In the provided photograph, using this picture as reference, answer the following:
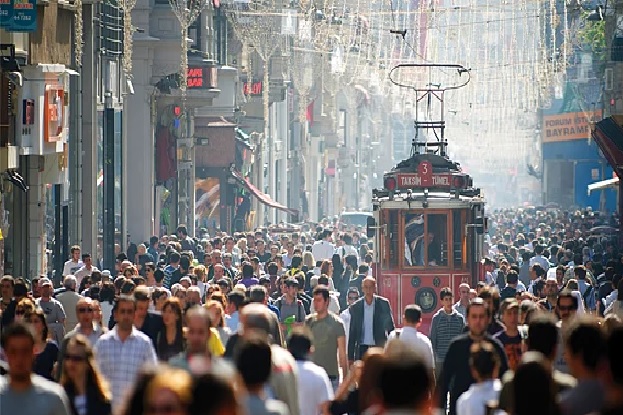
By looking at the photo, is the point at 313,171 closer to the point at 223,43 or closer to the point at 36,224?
the point at 223,43

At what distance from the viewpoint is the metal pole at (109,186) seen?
3956 cm

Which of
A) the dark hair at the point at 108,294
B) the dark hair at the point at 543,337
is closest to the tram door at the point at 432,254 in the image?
the dark hair at the point at 108,294

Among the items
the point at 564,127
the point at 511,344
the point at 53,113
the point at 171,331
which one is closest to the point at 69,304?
the point at 171,331

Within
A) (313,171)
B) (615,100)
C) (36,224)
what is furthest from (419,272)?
(313,171)

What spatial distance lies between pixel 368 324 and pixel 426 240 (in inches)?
357

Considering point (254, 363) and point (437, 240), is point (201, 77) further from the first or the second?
point (254, 363)

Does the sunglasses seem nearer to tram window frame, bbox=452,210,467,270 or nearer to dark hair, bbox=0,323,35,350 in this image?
dark hair, bbox=0,323,35,350

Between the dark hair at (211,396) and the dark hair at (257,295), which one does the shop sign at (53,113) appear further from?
the dark hair at (211,396)

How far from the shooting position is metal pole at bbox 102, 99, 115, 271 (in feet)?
130

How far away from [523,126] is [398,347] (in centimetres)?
Result: 12659

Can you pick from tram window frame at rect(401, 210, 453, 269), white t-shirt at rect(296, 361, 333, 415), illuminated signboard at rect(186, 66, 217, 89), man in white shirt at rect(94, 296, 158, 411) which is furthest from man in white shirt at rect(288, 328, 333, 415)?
illuminated signboard at rect(186, 66, 217, 89)

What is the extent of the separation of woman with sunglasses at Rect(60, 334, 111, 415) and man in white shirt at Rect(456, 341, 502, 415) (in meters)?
1.97

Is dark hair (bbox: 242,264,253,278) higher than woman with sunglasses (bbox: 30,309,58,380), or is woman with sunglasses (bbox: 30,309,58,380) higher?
woman with sunglasses (bbox: 30,309,58,380)

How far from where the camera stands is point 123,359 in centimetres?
1224
